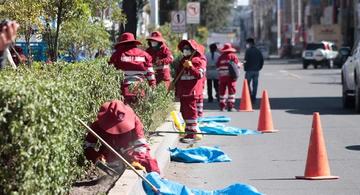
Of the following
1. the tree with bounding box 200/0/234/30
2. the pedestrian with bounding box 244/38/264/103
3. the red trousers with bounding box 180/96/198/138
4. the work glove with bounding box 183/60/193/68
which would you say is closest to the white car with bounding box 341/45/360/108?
the pedestrian with bounding box 244/38/264/103

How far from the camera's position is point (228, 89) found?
22594 millimetres

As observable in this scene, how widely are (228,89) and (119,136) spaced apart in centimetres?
1331

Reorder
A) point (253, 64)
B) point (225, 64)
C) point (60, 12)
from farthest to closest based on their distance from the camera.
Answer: point (253, 64)
point (225, 64)
point (60, 12)

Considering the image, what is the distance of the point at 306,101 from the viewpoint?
26.7 meters

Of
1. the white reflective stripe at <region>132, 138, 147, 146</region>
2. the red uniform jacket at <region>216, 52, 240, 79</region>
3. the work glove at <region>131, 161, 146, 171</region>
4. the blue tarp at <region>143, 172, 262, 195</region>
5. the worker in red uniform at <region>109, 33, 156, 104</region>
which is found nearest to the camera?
the blue tarp at <region>143, 172, 262, 195</region>

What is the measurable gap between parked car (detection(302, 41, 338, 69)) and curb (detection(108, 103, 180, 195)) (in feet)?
142

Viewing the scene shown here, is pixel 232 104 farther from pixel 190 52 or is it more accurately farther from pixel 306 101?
pixel 190 52

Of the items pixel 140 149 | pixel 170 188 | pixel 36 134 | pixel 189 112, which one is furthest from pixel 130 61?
pixel 36 134

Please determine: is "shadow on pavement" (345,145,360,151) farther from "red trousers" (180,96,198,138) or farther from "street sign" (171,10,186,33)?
"street sign" (171,10,186,33)

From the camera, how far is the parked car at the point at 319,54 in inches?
2470

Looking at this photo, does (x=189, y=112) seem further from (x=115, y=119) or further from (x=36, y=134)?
(x=36, y=134)

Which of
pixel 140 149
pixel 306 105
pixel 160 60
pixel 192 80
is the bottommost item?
A: pixel 306 105

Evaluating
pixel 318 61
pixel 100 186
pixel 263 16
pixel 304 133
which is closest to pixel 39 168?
pixel 100 186

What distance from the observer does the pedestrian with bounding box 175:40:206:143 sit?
15203mm
